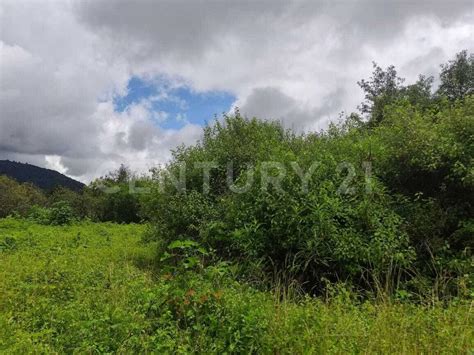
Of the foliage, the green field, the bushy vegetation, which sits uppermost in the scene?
the foliage

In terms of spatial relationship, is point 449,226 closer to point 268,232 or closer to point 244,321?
point 268,232

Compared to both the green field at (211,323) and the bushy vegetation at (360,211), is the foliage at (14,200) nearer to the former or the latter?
the bushy vegetation at (360,211)

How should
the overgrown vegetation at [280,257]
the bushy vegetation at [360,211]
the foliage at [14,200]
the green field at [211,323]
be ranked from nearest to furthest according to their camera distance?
the green field at [211,323], the overgrown vegetation at [280,257], the bushy vegetation at [360,211], the foliage at [14,200]

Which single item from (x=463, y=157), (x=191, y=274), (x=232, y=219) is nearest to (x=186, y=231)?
(x=232, y=219)

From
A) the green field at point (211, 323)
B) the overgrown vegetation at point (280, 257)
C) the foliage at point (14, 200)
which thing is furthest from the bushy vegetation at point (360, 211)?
the foliage at point (14, 200)

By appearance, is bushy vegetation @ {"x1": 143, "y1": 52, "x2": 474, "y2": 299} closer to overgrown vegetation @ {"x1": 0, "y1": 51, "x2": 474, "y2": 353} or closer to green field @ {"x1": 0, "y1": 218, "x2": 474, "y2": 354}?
overgrown vegetation @ {"x1": 0, "y1": 51, "x2": 474, "y2": 353}

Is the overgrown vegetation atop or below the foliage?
below

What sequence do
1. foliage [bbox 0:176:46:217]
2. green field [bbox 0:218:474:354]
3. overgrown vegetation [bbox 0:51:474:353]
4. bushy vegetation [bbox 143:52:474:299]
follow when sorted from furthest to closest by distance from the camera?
1. foliage [bbox 0:176:46:217]
2. bushy vegetation [bbox 143:52:474:299]
3. overgrown vegetation [bbox 0:51:474:353]
4. green field [bbox 0:218:474:354]

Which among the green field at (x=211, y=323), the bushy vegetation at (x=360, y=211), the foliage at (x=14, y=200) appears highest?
the foliage at (x=14, y=200)

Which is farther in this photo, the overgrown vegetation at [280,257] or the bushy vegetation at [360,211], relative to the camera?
the bushy vegetation at [360,211]

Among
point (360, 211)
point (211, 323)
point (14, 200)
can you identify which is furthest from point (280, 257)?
point (14, 200)

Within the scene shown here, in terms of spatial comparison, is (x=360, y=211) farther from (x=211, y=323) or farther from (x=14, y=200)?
(x=14, y=200)

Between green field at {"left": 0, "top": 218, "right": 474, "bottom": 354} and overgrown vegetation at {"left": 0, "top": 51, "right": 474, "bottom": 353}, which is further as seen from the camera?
overgrown vegetation at {"left": 0, "top": 51, "right": 474, "bottom": 353}

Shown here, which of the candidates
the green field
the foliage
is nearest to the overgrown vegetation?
the green field
